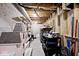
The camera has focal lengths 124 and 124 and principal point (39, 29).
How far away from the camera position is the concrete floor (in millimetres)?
1780

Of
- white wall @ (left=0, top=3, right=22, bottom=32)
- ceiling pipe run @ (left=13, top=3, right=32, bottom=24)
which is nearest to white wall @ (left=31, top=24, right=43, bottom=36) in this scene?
ceiling pipe run @ (left=13, top=3, right=32, bottom=24)

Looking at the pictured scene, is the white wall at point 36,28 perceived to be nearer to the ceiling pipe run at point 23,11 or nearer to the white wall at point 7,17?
the ceiling pipe run at point 23,11

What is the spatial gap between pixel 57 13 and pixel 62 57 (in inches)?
25.6

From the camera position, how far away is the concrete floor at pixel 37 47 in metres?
1.78

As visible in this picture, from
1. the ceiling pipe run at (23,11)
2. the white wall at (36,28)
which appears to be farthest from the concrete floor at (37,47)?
the ceiling pipe run at (23,11)

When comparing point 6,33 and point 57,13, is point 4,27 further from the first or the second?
point 57,13

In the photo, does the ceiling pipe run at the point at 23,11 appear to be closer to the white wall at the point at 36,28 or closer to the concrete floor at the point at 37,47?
the white wall at the point at 36,28

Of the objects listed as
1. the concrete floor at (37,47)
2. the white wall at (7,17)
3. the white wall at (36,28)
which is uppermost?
the white wall at (7,17)

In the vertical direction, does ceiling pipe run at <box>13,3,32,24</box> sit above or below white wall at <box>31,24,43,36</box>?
above

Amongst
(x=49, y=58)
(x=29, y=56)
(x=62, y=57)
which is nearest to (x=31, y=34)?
(x=29, y=56)

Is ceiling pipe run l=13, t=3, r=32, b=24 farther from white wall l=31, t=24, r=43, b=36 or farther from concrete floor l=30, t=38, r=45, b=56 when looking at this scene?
concrete floor l=30, t=38, r=45, b=56

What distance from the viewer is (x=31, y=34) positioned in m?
1.86

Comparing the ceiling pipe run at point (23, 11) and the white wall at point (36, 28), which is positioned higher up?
the ceiling pipe run at point (23, 11)

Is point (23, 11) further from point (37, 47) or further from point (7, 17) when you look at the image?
point (37, 47)
